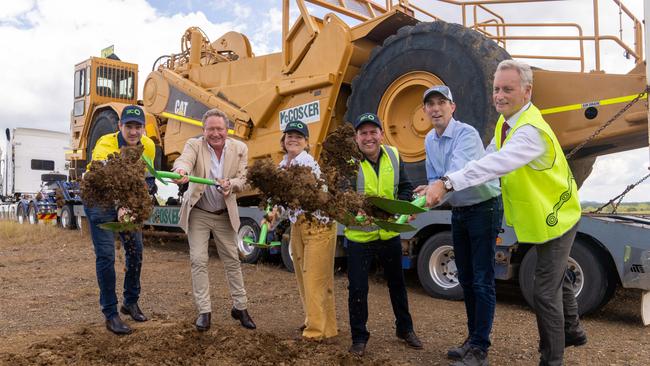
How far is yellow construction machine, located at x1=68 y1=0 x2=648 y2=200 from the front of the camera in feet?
18.1

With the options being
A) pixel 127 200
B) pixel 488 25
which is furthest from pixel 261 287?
pixel 488 25

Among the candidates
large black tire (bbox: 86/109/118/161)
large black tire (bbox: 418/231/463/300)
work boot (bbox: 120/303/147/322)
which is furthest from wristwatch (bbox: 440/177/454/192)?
large black tire (bbox: 86/109/118/161)

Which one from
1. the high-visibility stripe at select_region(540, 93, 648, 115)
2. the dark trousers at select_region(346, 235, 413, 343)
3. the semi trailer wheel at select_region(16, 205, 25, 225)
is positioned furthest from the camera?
the semi trailer wheel at select_region(16, 205, 25, 225)

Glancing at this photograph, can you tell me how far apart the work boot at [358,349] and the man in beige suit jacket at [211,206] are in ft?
3.39

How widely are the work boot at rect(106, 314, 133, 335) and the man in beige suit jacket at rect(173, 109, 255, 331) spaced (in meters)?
0.56

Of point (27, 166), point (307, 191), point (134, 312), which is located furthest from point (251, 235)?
point (27, 166)

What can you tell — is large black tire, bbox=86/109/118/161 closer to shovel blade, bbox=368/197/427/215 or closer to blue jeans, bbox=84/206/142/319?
blue jeans, bbox=84/206/142/319

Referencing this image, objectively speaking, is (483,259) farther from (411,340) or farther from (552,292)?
(411,340)

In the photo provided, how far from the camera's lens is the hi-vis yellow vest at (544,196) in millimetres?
3062

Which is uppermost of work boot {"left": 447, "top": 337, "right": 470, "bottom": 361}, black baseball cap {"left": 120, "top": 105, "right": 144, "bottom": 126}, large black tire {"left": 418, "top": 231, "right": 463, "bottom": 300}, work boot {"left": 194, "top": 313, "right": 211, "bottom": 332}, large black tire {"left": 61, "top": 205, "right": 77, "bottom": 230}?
black baseball cap {"left": 120, "top": 105, "right": 144, "bottom": 126}

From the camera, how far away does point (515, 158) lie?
9.99ft

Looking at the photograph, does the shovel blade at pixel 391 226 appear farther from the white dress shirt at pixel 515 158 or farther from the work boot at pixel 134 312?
the work boot at pixel 134 312

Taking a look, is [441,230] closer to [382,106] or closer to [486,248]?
[382,106]

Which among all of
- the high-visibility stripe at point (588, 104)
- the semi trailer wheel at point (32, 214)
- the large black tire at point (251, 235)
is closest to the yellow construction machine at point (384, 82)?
the high-visibility stripe at point (588, 104)
